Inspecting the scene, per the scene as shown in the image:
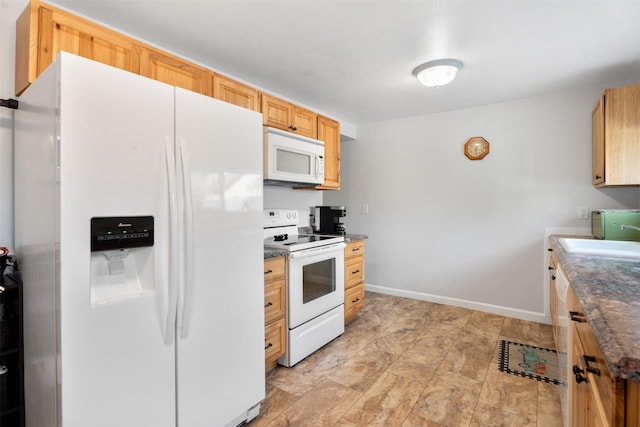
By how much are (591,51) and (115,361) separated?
10.9ft

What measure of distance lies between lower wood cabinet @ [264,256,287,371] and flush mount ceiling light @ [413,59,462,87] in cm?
176

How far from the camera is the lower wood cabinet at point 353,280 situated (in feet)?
10.1

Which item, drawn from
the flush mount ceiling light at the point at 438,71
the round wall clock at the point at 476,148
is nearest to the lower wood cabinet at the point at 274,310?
the flush mount ceiling light at the point at 438,71

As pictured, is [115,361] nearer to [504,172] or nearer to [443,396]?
[443,396]

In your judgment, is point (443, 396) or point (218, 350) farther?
point (443, 396)

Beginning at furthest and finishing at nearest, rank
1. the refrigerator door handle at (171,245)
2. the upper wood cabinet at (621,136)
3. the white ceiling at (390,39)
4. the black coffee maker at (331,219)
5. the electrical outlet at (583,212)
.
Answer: the black coffee maker at (331,219), the electrical outlet at (583,212), the upper wood cabinet at (621,136), the white ceiling at (390,39), the refrigerator door handle at (171,245)

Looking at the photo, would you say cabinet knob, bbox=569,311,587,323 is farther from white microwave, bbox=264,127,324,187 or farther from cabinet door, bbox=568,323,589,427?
→ white microwave, bbox=264,127,324,187

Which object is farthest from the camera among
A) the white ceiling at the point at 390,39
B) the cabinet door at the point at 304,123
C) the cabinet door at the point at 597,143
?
the cabinet door at the point at 304,123

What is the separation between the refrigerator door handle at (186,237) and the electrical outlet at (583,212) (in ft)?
11.1

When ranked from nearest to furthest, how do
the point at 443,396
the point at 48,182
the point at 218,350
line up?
the point at 48,182 → the point at 218,350 → the point at 443,396

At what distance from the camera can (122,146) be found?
1235 millimetres

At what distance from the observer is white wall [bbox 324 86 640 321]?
3047 mm

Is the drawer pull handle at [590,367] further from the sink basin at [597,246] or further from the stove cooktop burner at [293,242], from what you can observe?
the stove cooktop burner at [293,242]

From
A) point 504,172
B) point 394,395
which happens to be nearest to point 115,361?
point 394,395
